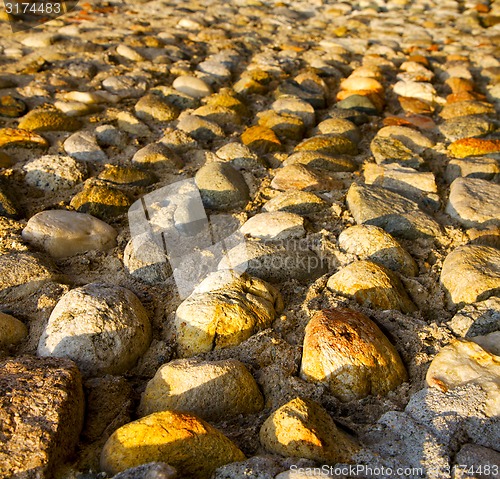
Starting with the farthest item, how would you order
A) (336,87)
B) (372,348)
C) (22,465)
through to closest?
1. (336,87)
2. (372,348)
3. (22,465)

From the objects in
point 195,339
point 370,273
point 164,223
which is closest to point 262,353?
point 195,339

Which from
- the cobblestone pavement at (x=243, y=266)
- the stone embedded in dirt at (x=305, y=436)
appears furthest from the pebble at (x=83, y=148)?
the stone embedded in dirt at (x=305, y=436)

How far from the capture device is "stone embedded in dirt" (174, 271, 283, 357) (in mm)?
2047

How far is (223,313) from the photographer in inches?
81.3

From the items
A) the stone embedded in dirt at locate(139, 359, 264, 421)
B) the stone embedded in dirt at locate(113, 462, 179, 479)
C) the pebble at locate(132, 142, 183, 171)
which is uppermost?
the stone embedded in dirt at locate(113, 462, 179, 479)

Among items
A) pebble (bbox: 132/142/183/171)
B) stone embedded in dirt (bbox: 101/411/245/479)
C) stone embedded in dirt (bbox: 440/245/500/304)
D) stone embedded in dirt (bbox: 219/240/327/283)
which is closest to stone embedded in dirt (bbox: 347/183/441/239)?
stone embedded in dirt (bbox: 440/245/500/304)

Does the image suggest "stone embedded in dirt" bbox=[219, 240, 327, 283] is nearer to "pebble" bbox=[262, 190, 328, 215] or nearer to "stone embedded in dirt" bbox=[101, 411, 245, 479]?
"pebble" bbox=[262, 190, 328, 215]

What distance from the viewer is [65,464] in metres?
1.57

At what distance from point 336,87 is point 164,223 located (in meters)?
2.64

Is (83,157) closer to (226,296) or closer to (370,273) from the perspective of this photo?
(226,296)

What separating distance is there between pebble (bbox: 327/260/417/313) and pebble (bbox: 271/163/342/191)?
84 cm

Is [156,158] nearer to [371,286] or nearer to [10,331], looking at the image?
[10,331]

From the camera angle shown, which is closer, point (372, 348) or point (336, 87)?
point (372, 348)

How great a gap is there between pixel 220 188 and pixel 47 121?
142cm
